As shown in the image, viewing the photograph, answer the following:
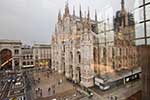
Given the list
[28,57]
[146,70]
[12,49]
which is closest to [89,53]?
[146,70]

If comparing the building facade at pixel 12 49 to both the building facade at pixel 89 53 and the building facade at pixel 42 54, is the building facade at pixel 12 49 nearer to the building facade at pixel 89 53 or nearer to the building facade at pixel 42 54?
the building facade at pixel 42 54

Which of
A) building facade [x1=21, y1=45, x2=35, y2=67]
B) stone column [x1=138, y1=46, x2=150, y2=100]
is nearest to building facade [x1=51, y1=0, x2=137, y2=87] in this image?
stone column [x1=138, y1=46, x2=150, y2=100]

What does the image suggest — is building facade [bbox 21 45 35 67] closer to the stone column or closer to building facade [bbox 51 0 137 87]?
building facade [bbox 51 0 137 87]

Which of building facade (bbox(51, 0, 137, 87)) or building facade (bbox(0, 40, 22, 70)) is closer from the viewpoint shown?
building facade (bbox(51, 0, 137, 87))

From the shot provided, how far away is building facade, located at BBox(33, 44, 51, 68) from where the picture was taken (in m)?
16.6

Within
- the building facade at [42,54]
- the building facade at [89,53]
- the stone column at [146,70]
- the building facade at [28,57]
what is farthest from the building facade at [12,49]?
the stone column at [146,70]

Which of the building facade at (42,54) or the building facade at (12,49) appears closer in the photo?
the building facade at (42,54)

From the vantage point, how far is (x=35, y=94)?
26.1ft

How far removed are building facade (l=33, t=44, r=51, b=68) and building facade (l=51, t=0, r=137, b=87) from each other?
404 cm

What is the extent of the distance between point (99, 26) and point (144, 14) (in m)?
5.99

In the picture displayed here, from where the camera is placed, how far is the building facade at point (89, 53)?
812 centimetres

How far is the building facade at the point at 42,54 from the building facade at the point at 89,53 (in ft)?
13.3

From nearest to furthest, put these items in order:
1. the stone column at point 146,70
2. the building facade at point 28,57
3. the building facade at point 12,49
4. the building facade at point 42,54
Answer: the stone column at point 146,70 < the building facade at point 42,54 < the building facade at point 28,57 < the building facade at point 12,49

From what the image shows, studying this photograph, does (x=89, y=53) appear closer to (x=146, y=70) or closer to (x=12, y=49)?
(x=146, y=70)
